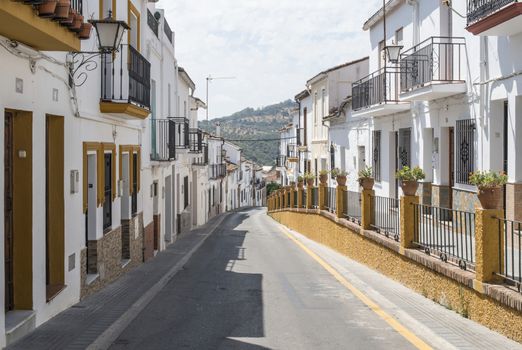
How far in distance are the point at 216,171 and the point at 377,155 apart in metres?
29.0

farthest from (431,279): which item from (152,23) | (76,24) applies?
(152,23)

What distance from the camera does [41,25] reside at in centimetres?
648

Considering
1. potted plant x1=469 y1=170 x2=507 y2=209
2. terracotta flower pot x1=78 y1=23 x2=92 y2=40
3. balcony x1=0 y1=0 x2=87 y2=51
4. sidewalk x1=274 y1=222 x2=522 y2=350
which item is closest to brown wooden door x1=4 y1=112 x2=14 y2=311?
balcony x1=0 y1=0 x2=87 y2=51

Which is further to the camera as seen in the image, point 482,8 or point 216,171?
point 216,171

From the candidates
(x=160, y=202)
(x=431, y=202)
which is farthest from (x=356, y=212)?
(x=160, y=202)

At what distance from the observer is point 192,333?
8.23 m

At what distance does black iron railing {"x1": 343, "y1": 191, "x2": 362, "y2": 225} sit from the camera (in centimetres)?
1661

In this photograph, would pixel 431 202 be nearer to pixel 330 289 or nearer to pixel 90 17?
pixel 330 289

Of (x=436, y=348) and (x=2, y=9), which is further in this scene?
(x=436, y=348)

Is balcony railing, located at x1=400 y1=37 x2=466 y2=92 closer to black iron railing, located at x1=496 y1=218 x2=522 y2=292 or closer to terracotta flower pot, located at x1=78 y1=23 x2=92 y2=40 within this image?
black iron railing, located at x1=496 y1=218 x2=522 y2=292

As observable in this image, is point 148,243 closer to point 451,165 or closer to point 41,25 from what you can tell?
point 451,165

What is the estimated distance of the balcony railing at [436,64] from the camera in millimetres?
14500

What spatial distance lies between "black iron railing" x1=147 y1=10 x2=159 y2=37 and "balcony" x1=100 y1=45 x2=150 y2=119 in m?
5.20

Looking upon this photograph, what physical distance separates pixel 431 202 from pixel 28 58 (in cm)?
1162
